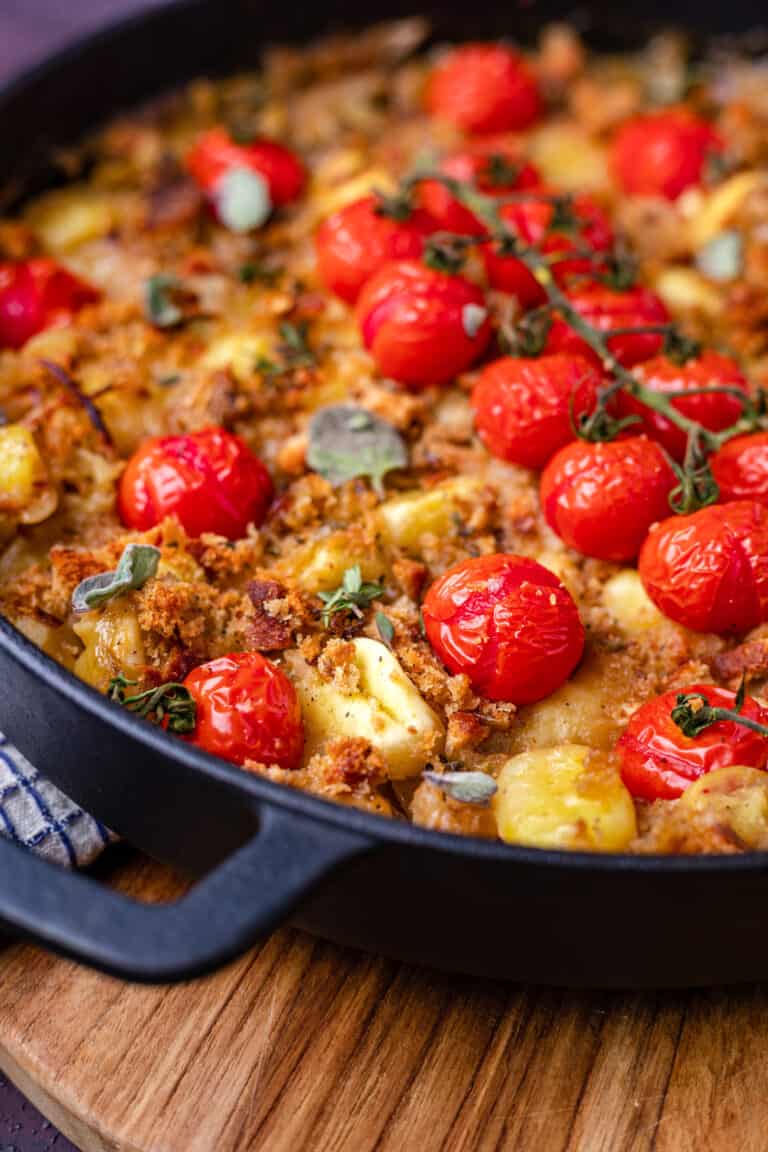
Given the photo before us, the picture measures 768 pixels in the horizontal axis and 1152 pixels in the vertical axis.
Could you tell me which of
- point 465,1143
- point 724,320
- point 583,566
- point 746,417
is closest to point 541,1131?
point 465,1143

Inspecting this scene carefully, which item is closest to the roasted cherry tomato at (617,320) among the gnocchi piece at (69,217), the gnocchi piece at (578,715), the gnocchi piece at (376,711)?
the gnocchi piece at (578,715)

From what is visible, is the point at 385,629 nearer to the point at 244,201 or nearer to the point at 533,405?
the point at 533,405

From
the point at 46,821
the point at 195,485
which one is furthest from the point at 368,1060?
the point at 195,485

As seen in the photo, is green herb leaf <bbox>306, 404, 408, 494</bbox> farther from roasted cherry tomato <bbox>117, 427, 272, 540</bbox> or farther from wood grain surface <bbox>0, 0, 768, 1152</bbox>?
wood grain surface <bbox>0, 0, 768, 1152</bbox>

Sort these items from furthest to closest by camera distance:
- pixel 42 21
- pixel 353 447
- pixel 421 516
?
pixel 42 21 → pixel 353 447 → pixel 421 516

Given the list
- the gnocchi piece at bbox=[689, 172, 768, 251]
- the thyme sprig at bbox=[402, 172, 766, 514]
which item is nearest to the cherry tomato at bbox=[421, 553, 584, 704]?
the thyme sprig at bbox=[402, 172, 766, 514]

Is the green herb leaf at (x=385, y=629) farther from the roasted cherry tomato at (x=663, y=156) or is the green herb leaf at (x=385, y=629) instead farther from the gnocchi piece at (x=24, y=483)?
the roasted cherry tomato at (x=663, y=156)
